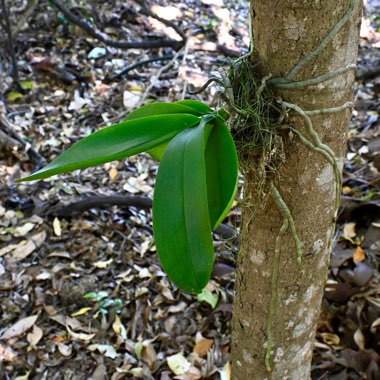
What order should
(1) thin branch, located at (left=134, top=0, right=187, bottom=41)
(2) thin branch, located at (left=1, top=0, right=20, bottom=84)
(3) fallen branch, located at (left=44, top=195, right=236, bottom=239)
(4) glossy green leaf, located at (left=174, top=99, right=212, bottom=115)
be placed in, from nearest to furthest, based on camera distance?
1. (4) glossy green leaf, located at (left=174, top=99, right=212, bottom=115)
2. (3) fallen branch, located at (left=44, top=195, right=236, bottom=239)
3. (2) thin branch, located at (left=1, top=0, right=20, bottom=84)
4. (1) thin branch, located at (left=134, top=0, right=187, bottom=41)

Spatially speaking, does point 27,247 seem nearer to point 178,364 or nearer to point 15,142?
point 15,142

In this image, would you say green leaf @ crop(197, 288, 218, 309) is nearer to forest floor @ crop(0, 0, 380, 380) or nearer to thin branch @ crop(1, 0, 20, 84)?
forest floor @ crop(0, 0, 380, 380)

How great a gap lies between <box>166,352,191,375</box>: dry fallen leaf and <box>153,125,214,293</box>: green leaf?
81 cm

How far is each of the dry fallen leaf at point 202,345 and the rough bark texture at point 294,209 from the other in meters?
0.40

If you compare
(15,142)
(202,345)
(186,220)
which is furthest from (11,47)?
(186,220)

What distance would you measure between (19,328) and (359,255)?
101 cm

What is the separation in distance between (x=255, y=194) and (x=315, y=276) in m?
0.20

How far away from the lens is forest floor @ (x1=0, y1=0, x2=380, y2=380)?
4.43ft

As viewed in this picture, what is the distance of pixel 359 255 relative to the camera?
57.6 inches

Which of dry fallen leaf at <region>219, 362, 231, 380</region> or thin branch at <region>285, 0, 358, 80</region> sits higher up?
thin branch at <region>285, 0, 358, 80</region>

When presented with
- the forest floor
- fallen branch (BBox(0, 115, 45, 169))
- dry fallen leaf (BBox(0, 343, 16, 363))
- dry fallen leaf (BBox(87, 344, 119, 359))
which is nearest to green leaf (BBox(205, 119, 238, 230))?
the forest floor

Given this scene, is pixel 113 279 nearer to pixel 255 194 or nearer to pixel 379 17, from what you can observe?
pixel 255 194

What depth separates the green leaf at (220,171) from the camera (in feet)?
2.04

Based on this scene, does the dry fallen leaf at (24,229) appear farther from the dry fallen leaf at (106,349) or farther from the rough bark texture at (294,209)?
the rough bark texture at (294,209)
